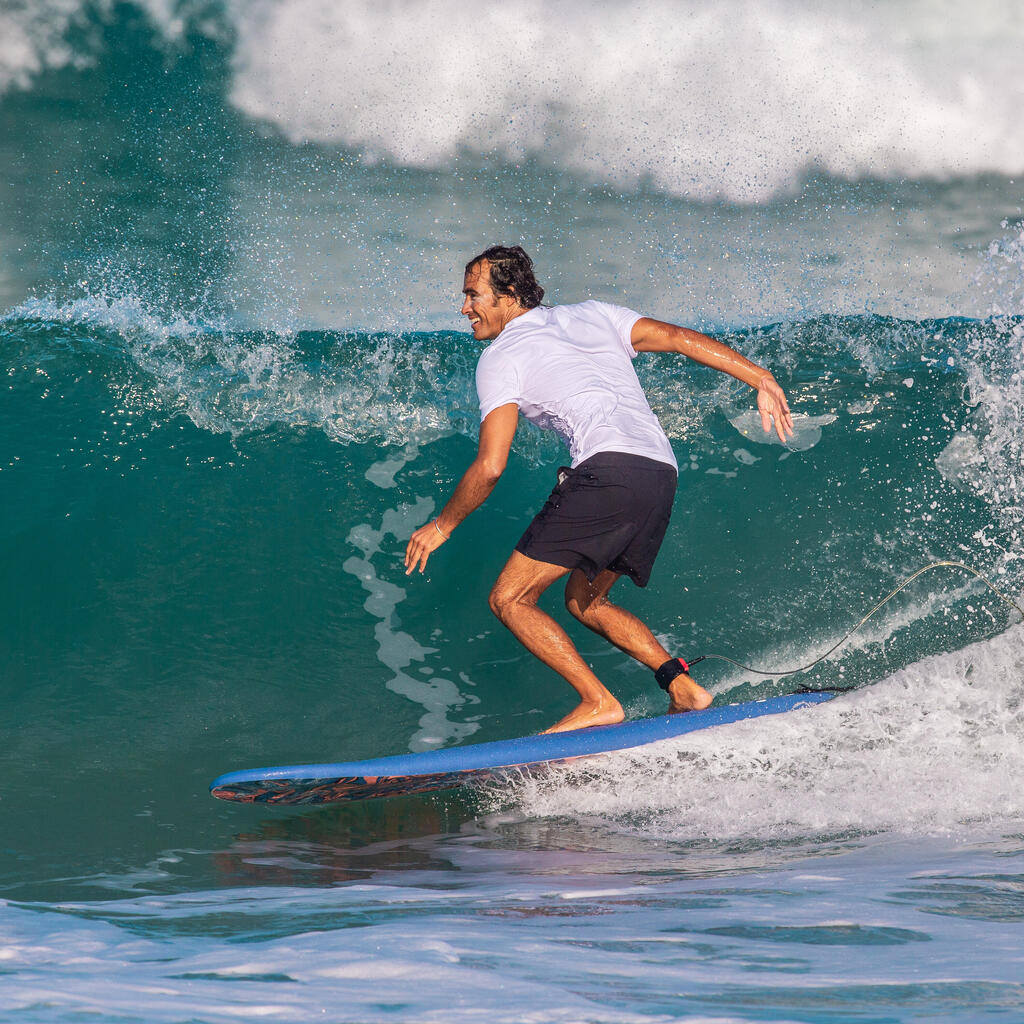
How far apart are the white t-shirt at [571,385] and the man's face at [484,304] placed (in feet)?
0.24

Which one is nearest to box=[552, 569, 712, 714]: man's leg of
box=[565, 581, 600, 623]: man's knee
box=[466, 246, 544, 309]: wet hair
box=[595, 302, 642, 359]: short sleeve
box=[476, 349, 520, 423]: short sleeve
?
box=[565, 581, 600, 623]: man's knee

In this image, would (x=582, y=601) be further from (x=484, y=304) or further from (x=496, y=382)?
(x=484, y=304)

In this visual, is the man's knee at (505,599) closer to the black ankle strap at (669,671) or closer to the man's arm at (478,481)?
the man's arm at (478,481)

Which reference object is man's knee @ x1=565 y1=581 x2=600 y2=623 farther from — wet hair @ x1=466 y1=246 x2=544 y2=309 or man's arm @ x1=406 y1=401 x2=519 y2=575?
wet hair @ x1=466 y1=246 x2=544 y2=309

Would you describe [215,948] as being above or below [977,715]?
below

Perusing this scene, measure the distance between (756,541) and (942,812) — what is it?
8.40ft

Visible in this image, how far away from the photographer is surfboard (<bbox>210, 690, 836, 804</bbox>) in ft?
11.0

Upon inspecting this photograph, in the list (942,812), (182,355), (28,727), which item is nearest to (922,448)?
(942,812)

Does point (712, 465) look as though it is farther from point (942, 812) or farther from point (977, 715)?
point (942, 812)

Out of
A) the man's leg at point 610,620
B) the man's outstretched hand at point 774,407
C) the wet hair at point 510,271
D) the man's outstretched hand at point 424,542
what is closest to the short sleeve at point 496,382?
the wet hair at point 510,271

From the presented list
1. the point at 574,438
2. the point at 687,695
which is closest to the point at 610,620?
the point at 687,695

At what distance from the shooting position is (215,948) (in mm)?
2014

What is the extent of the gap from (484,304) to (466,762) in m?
1.62

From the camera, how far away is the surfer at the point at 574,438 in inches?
129
